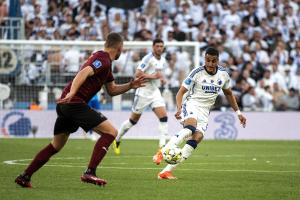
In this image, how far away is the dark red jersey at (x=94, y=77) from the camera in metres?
12.8

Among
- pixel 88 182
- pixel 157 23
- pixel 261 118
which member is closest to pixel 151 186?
pixel 88 182

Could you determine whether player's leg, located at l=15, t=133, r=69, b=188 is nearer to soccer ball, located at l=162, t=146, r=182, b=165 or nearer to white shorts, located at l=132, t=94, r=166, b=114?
soccer ball, located at l=162, t=146, r=182, b=165

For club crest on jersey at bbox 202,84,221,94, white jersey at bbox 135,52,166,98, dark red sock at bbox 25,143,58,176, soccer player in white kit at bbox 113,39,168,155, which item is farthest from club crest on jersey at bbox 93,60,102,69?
white jersey at bbox 135,52,166,98

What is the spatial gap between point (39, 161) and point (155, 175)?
2941mm

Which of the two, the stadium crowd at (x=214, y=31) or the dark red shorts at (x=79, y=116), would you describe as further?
the stadium crowd at (x=214, y=31)

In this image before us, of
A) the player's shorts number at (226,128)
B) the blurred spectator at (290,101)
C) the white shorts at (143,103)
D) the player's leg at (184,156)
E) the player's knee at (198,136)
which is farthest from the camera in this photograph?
the blurred spectator at (290,101)

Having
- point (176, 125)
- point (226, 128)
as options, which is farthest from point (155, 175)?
point (226, 128)

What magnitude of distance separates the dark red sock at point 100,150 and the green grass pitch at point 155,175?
365mm

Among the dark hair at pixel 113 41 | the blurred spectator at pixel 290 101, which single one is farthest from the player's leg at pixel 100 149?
the blurred spectator at pixel 290 101

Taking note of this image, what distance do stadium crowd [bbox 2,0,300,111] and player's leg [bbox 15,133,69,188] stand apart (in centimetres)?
1670

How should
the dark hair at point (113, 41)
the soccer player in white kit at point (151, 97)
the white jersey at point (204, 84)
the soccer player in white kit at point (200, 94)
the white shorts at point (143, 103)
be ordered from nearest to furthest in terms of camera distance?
the dark hair at point (113, 41) < the soccer player in white kit at point (200, 94) < the white jersey at point (204, 84) < the soccer player in white kit at point (151, 97) < the white shorts at point (143, 103)

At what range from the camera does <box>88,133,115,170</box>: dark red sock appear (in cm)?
1274

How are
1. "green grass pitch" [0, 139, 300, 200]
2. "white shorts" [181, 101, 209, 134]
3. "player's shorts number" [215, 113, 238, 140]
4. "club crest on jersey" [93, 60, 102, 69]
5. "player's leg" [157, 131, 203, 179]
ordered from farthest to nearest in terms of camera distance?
"player's shorts number" [215, 113, 238, 140] → "white shorts" [181, 101, 209, 134] → "player's leg" [157, 131, 203, 179] → "club crest on jersey" [93, 60, 102, 69] → "green grass pitch" [0, 139, 300, 200]

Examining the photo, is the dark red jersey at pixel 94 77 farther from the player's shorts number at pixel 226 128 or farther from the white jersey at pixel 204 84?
the player's shorts number at pixel 226 128
